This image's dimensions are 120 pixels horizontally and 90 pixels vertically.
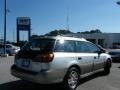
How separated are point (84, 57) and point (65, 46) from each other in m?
1.14

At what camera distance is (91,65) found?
8.73m

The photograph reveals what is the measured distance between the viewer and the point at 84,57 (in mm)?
8242

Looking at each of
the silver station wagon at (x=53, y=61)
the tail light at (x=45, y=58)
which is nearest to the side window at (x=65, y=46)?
the silver station wagon at (x=53, y=61)

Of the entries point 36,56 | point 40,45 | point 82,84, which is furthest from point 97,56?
point 36,56

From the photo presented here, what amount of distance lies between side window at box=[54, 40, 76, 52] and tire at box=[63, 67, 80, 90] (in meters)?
0.66

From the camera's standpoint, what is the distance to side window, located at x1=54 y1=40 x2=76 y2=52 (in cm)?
713

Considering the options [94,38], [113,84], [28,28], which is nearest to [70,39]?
[113,84]

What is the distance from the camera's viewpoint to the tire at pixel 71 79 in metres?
7.28

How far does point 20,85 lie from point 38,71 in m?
1.77

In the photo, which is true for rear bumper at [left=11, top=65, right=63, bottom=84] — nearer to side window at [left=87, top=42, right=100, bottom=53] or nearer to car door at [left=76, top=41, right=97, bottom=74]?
car door at [left=76, top=41, right=97, bottom=74]

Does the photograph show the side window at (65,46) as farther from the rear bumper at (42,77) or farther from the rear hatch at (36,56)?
the rear bumper at (42,77)

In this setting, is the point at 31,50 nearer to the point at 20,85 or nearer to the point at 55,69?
the point at 55,69

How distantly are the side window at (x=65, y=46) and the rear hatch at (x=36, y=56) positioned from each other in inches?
7.6

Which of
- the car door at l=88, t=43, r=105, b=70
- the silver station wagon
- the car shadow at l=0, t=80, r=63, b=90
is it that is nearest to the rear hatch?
the silver station wagon
